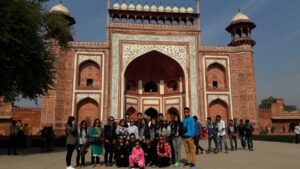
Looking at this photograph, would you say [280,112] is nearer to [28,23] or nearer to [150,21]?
[150,21]

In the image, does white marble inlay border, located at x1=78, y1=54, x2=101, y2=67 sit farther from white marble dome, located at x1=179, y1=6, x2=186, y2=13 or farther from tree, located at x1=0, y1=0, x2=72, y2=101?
tree, located at x1=0, y1=0, x2=72, y2=101

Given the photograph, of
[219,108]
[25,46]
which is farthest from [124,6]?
[25,46]

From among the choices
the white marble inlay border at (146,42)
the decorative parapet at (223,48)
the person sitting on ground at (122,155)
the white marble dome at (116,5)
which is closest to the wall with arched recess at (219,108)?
the white marble inlay border at (146,42)

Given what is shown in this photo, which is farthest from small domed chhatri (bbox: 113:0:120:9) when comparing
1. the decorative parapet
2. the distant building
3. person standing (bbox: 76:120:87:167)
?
person standing (bbox: 76:120:87:167)

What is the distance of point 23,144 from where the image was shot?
14.3 m

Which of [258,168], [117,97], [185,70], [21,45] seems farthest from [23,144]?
[185,70]

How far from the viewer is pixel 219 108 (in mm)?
25438

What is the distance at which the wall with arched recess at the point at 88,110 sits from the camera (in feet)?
79.0

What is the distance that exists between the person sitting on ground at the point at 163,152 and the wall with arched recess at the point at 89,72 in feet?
56.8

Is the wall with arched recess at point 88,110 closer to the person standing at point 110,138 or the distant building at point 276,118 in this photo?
the distant building at point 276,118

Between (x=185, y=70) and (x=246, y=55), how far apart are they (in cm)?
568

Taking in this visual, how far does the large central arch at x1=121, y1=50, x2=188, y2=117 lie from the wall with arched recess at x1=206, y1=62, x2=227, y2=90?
8.01ft

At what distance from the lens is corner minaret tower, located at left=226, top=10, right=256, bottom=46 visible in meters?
26.0

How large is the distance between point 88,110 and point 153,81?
7357 millimetres
